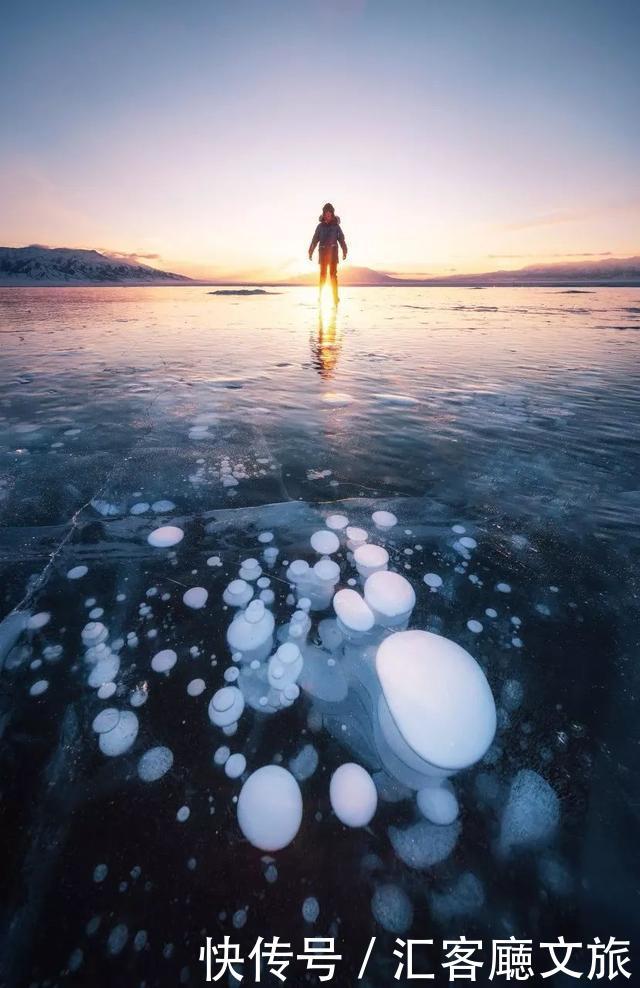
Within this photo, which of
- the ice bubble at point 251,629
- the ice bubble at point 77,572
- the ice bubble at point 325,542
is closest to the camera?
the ice bubble at point 251,629

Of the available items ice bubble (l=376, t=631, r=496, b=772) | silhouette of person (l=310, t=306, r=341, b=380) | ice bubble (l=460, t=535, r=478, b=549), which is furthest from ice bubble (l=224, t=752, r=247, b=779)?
silhouette of person (l=310, t=306, r=341, b=380)

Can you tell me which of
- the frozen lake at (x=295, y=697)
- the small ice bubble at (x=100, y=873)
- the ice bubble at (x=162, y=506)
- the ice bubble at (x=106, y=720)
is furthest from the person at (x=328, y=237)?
the small ice bubble at (x=100, y=873)

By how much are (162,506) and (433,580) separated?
1.62 m

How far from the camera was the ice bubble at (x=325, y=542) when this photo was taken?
196 centimetres

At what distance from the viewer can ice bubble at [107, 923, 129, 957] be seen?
2.82 ft

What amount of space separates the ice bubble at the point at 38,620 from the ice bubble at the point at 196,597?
0.53 metres

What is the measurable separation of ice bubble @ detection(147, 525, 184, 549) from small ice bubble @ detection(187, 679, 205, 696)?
0.83m

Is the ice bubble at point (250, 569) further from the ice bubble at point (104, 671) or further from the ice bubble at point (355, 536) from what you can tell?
the ice bubble at point (104, 671)

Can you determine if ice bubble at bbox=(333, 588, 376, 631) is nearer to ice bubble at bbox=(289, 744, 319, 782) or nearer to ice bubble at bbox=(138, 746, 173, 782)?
ice bubble at bbox=(289, 744, 319, 782)

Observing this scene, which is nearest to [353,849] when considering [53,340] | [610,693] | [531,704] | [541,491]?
[531,704]

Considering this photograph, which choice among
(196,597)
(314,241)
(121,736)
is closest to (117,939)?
(121,736)

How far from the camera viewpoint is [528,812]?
108cm

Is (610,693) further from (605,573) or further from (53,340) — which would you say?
(53,340)

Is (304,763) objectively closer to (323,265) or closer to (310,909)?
(310,909)
